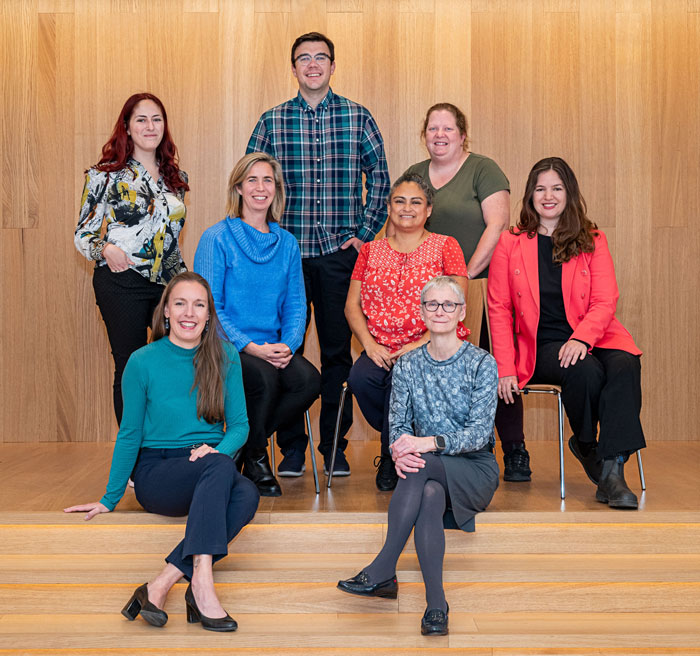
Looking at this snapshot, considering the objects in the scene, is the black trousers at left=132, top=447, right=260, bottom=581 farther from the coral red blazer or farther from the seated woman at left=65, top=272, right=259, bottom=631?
the coral red blazer

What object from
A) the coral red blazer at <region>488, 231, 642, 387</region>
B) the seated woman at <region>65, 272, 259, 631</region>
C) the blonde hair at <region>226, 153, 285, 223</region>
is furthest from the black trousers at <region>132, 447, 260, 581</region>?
the coral red blazer at <region>488, 231, 642, 387</region>

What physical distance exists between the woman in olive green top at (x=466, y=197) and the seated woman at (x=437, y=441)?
0.79 meters

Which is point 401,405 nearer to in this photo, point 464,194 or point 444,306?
point 444,306

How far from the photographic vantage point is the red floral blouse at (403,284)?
3.35 meters

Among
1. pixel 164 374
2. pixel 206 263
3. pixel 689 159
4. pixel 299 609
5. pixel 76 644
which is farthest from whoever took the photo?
pixel 689 159

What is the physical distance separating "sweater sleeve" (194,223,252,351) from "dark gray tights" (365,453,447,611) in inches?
40.1

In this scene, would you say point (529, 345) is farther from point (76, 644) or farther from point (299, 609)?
point (76, 644)

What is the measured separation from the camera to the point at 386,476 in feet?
11.0

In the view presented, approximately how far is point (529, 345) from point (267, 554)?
4.37 feet

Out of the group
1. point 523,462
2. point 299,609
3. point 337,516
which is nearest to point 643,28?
point 523,462

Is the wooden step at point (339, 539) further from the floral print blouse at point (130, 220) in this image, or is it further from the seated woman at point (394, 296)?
the floral print blouse at point (130, 220)

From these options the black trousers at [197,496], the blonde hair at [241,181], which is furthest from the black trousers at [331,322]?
the black trousers at [197,496]

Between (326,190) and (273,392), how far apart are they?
1.02m

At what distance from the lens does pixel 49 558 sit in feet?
9.30
